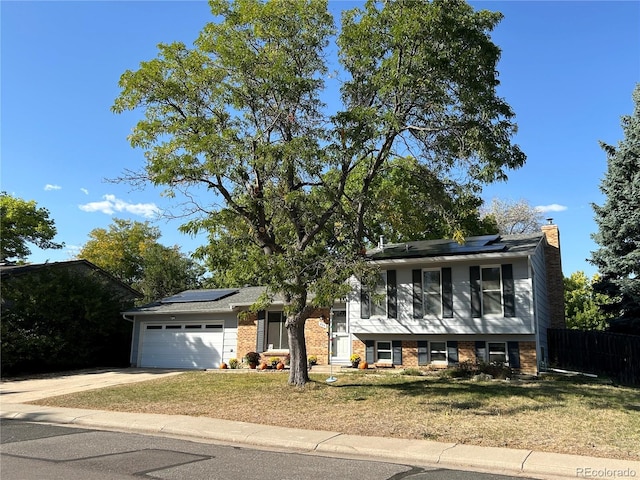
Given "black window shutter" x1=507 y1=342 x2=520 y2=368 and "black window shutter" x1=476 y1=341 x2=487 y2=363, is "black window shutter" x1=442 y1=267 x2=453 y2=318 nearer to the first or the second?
"black window shutter" x1=476 y1=341 x2=487 y2=363

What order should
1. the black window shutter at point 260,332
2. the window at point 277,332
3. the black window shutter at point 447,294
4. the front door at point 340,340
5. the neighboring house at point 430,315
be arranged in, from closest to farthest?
the neighboring house at point 430,315, the black window shutter at point 447,294, the front door at point 340,340, the black window shutter at point 260,332, the window at point 277,332

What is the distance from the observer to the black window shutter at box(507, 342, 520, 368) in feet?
54.8

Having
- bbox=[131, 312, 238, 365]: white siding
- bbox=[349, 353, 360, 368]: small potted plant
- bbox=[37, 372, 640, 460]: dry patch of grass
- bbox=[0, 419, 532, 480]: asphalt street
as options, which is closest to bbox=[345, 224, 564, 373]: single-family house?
bbox=[349, 353, 360, 368]: small potted plant

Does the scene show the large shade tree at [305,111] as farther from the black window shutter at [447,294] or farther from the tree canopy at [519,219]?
the tree canopy at [519,219]

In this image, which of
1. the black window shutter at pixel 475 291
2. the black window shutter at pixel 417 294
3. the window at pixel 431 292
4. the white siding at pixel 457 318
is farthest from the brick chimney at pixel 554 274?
the black window shutter at pixel 417 294

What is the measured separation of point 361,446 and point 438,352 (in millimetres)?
11025

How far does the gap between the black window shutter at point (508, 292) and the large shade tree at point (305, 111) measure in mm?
3781

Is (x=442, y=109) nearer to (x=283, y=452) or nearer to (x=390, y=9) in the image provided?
(x=390, y=9)

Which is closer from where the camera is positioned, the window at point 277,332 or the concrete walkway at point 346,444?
the concrete walkway at point 346,444

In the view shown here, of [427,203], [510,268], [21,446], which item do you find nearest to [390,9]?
[427,203]

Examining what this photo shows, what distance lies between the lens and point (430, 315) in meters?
18.1

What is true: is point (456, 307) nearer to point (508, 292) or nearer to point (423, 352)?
point (508, 292)

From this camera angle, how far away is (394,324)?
18609mm

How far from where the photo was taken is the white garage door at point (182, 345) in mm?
22875
